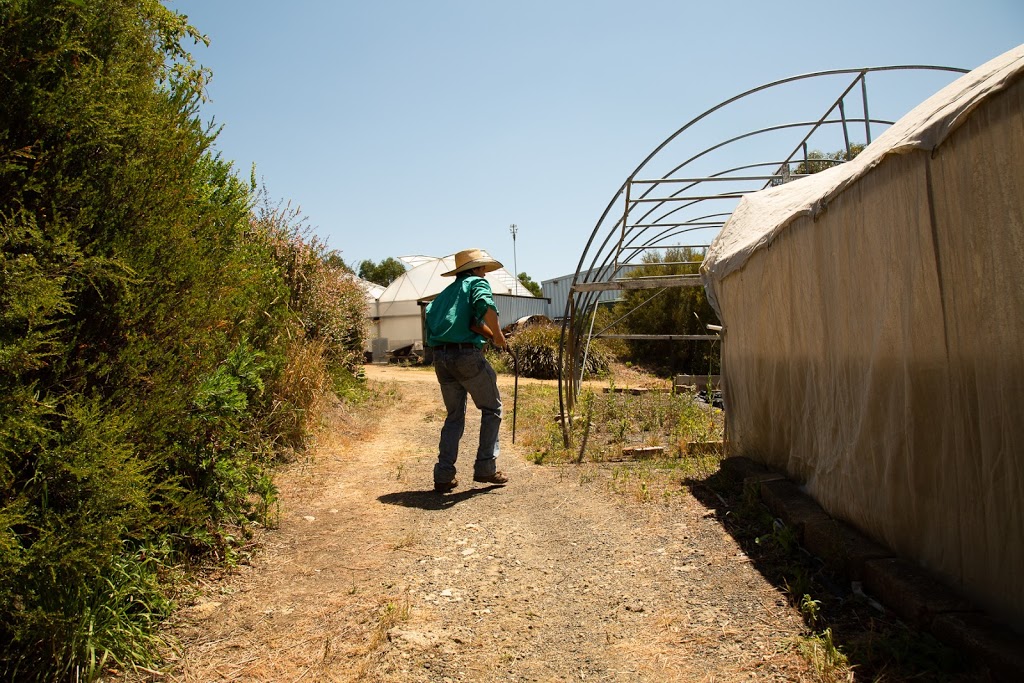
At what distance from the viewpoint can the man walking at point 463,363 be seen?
17.1 ft

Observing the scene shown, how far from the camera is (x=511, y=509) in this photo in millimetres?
4840

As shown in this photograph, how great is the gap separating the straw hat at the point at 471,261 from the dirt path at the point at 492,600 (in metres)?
1.86

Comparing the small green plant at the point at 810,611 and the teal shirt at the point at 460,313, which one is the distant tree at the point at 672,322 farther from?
the small green plant at the point at 810,611

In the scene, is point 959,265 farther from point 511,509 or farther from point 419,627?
point 511,509

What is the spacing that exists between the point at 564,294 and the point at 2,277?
29.0m

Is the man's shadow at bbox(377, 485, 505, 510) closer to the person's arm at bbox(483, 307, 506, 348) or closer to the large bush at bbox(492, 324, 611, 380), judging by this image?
the person's arm at bbox(483, 307, 506, 348)

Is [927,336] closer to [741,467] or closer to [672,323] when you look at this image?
[741,467]

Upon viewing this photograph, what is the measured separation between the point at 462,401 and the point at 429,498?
820mm


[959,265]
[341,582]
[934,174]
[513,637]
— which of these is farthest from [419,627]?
[934,174]

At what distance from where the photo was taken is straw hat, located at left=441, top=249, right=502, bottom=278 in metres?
5.52

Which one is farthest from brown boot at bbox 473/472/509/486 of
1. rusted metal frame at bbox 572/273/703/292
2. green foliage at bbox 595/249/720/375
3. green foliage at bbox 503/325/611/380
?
green foliage at bbox 595/249/720/375

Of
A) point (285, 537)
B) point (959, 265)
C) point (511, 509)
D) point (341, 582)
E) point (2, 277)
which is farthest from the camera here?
point (511, 509)

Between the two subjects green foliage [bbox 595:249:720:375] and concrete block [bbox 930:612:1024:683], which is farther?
green foliage [bbox 595:249:720:375]

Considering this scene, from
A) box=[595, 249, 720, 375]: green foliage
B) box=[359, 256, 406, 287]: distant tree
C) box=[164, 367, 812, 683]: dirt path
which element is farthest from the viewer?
box=[359, 256, 406, 287]: distant tree
